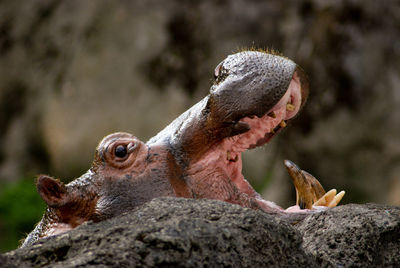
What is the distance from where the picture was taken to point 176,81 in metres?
8.86

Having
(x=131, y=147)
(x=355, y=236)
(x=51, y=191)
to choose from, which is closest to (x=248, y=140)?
(x=131, y=147)

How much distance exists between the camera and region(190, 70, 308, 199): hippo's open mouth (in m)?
2.89

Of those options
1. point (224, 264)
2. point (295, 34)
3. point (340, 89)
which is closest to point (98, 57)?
point (295, 34)

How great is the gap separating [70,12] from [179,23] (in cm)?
188

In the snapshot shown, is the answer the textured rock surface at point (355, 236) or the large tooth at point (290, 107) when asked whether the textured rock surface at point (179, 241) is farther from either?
the large tooth at point (290, 107)

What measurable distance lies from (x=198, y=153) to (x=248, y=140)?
307mm

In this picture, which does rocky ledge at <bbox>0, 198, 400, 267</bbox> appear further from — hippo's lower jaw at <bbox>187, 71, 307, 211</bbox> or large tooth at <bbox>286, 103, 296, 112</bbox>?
large tooth at <bbox>286, 103, 296, 112</bbox>

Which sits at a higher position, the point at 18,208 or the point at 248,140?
the point at 18,208

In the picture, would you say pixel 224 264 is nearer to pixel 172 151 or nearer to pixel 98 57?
pixel 172 151

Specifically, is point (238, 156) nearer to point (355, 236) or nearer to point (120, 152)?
point (120, 152)

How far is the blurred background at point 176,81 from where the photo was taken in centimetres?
769

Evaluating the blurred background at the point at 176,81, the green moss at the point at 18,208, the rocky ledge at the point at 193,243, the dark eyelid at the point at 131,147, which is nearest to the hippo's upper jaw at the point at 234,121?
the dark eyelid at the point at 131,147

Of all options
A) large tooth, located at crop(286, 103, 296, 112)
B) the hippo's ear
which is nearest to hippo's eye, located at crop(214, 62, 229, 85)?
large tooth, located at crop(286, 103, 296, 112)

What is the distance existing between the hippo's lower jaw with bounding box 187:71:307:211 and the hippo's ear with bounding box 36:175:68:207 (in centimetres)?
63
